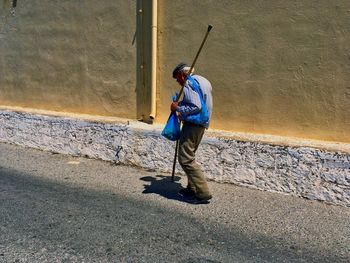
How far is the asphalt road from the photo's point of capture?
438 cm

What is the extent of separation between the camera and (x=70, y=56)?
835 cm

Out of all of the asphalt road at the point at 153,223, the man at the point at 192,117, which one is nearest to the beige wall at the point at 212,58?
the man at the point at 192,117

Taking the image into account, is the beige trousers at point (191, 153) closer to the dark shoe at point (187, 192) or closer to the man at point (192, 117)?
the man at point (192, 117)

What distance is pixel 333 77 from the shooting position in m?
5.67

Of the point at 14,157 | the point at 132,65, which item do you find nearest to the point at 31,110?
the point at 14,157

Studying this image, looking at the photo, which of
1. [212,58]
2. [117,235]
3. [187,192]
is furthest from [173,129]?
[117,235]

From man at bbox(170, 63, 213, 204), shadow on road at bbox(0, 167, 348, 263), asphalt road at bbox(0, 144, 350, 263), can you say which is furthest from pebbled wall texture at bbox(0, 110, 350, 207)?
shadow on road at bbox(0, 167, 348, 263)

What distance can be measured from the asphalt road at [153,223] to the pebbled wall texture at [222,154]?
0.17 metres

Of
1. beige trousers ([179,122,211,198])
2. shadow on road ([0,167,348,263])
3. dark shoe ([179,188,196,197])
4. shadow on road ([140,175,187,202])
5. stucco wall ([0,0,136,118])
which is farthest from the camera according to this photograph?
stucco wall ([0,0,136,118])

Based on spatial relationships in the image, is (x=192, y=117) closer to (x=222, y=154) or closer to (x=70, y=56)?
(x=222, y=154)

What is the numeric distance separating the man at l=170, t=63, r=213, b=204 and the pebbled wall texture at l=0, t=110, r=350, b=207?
0.79 metres

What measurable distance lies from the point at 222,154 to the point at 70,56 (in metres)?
3.53

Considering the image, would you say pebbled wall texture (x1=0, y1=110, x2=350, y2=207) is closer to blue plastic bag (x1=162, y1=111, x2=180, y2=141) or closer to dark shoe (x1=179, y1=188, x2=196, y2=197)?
dark shoe (x1=179, y1=188, x2=196, y2=197)

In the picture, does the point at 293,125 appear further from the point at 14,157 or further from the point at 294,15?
the point at 14,157
